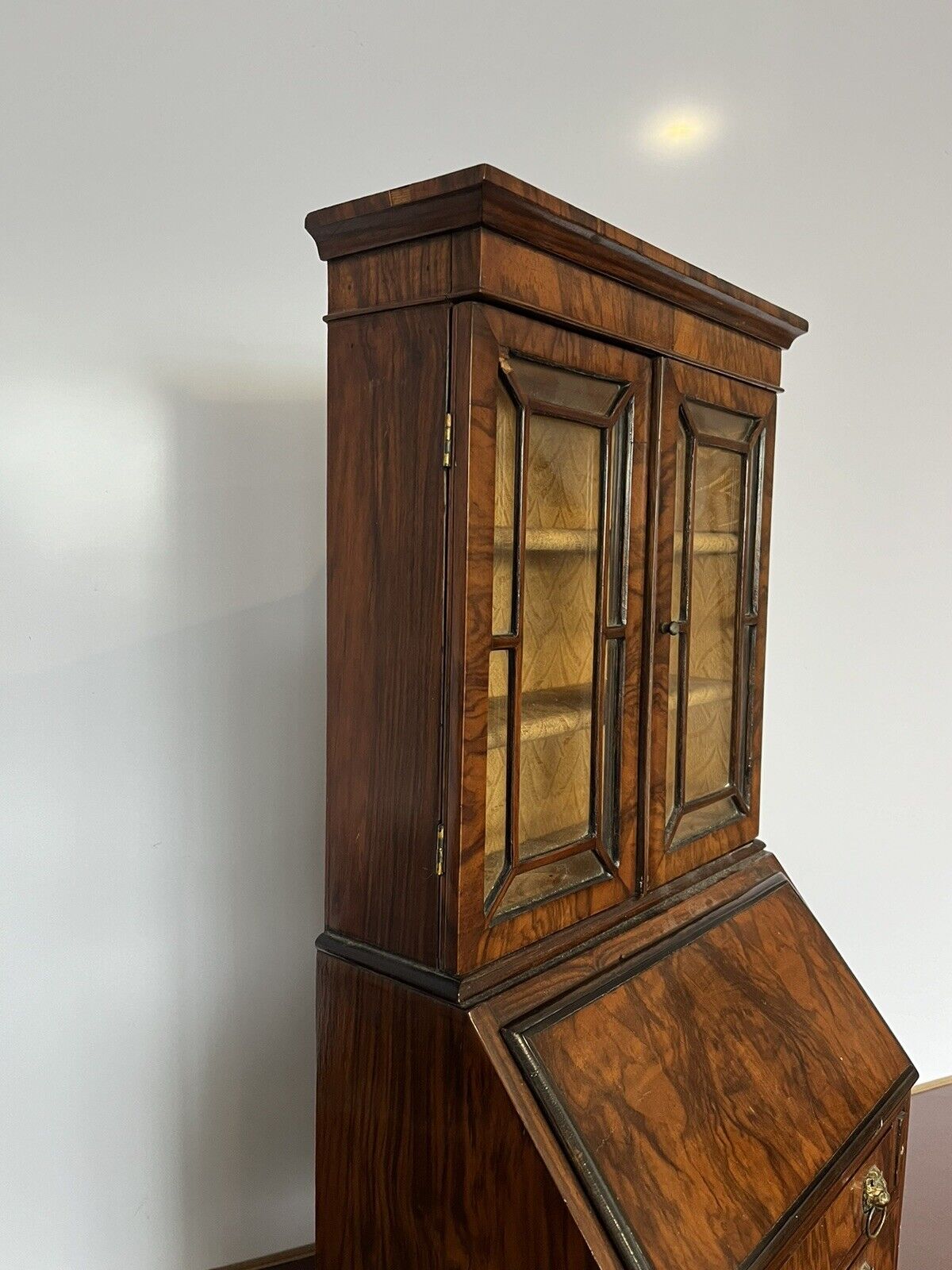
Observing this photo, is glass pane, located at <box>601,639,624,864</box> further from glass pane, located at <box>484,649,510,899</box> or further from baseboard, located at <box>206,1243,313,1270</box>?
Result: baseboard, located at <box>206,1243,313,1270</box>

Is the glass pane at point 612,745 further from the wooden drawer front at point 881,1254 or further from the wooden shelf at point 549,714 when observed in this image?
the wooden drawer front at point 881,1254

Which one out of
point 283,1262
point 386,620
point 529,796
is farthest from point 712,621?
point 283,1262

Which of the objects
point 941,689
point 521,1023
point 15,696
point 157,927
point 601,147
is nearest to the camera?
point 521,1023

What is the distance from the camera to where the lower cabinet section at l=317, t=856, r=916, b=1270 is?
3.76 feet

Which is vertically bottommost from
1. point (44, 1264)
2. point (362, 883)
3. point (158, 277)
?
point (44, 1264)

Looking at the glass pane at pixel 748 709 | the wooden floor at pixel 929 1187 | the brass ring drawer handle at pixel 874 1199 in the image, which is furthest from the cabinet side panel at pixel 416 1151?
the wooden floor at pixel 929 1187

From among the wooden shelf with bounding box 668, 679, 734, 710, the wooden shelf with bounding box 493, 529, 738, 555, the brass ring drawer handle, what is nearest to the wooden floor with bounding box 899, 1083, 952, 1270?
the brass ring drawer handle

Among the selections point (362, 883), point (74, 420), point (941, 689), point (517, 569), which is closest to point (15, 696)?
point (74, 420)

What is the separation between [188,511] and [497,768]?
0.78 meters

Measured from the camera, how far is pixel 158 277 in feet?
5.44

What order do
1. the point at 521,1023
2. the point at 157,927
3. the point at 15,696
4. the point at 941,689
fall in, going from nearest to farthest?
the point at 521,1023
the point at 15,696
the point at 157,927
the point at 941,689

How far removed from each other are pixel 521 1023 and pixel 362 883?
10.1 inches

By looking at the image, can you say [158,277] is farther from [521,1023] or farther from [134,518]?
[521,1023]

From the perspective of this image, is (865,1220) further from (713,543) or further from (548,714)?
(713,543)
